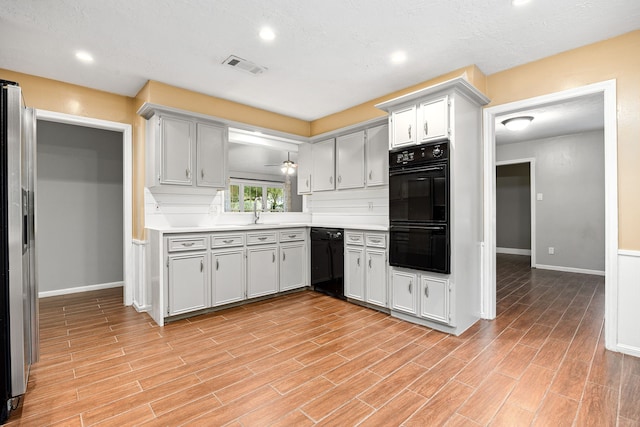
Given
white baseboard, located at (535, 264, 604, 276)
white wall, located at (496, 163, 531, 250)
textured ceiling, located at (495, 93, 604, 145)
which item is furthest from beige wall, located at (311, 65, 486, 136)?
white wall, located at (496, 163, 531, 250)

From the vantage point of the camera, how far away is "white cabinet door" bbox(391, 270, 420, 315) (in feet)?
10.7

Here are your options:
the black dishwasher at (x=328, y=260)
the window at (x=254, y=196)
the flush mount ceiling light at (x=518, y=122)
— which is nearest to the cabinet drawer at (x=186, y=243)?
the window at (x=254, y=196)

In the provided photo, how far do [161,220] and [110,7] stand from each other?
2276mm

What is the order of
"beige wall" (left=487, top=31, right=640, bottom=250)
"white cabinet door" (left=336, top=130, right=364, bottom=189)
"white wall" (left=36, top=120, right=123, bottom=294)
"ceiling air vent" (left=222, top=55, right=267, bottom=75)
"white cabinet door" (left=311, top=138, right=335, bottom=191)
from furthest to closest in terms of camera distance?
"white cabinet door" (left=311, top=138, right=335, bottom=191), "white wall" (left=36, top=120, right=123, bottom=294), "white cabinet door" (left=336, top=130, right=364, bottom=189), "ceiling air vent" (left=222, top=55, right=267, bottom=75), "beige wall" (left=487, top=31, right=640, bottom=250)

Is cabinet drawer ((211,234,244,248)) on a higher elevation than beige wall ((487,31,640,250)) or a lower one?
lower

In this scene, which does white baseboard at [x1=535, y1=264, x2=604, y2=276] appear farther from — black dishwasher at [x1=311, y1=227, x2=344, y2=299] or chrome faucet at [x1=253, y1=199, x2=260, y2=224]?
chrome faucet at [x1=253, y1=199, x2=260, y2=224]

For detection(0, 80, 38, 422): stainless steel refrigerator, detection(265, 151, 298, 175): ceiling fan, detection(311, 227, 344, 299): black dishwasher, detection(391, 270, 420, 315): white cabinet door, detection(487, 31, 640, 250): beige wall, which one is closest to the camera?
detection(0, 80, 38, 422): stainless steel refrigerator

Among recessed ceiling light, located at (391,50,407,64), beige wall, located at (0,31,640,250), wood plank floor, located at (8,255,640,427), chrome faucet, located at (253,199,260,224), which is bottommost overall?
wood plank floor, located at (8,255,640,427)

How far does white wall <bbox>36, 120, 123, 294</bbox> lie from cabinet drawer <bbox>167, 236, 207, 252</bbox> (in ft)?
7.30

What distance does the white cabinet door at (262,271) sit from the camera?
393 centimetres

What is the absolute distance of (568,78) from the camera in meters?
Result: 2.96

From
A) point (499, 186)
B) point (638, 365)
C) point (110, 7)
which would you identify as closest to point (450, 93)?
point (638, 365)

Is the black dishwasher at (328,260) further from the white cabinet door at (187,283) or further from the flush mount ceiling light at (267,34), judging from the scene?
the flush mount ceiling light at (267,34)

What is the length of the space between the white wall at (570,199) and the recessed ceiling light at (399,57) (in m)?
A: 4.70
